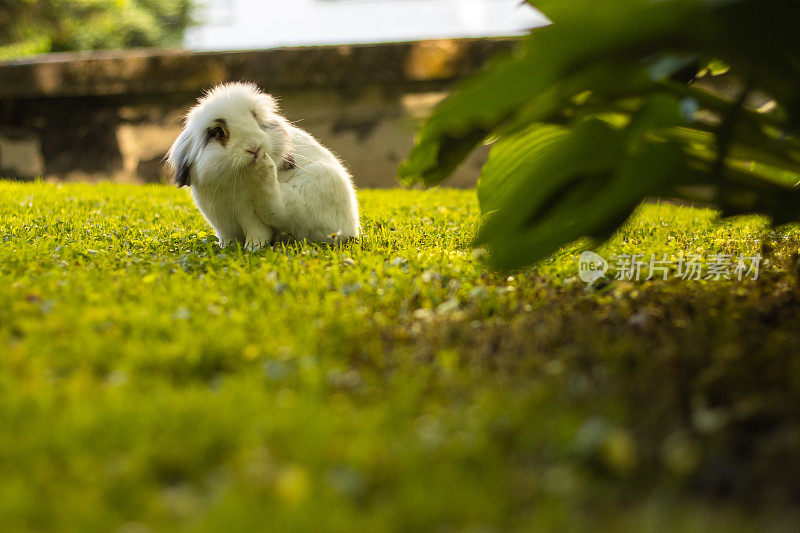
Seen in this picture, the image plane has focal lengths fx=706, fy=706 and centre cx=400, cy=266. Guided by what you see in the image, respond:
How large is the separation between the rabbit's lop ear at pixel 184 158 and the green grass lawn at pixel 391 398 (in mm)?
590

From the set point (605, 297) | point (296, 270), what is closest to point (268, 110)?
point (296, 270)

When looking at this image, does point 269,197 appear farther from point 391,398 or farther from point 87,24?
point 87,24

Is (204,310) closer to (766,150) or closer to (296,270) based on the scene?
(296,270)

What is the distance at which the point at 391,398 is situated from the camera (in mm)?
1696

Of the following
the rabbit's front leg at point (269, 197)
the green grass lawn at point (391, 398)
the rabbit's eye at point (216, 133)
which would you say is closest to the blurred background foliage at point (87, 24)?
the rabbit's eye at point (216, 133)

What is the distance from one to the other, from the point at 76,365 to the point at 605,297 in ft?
5.76

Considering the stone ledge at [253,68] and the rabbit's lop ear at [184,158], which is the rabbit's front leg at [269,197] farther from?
the stone ledge at [253,68]

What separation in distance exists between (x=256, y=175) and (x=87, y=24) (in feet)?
45.7

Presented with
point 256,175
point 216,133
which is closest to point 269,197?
point 256,175

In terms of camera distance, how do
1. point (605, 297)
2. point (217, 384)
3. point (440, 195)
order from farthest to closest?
1. point (440, 195)
2. point (605, 297)
3. point (217, 384)

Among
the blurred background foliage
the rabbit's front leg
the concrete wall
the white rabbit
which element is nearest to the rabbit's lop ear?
the white rabbit

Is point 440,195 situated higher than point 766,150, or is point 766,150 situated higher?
point 766,150

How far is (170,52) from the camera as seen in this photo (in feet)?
22.4

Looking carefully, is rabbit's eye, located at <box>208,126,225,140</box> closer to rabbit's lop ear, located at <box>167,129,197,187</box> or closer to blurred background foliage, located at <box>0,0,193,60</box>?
rabbit's lop ear, located at <box>167,129,197,187</box>
